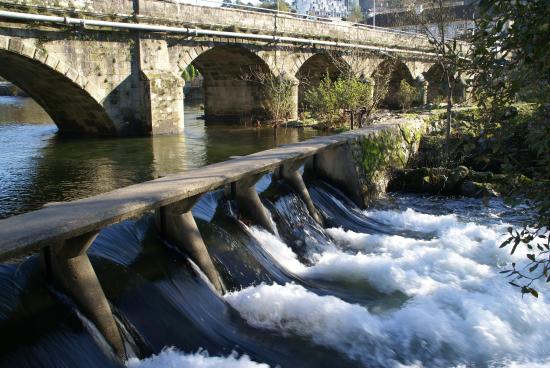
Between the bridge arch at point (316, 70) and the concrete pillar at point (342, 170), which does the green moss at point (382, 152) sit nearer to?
the concrete pillar at point (342, 170)

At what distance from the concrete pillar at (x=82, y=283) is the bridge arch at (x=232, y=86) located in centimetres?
1901

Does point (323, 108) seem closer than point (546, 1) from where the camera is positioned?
No

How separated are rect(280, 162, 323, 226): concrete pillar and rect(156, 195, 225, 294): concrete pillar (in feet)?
9.85

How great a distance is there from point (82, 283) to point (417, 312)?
11.0 ft

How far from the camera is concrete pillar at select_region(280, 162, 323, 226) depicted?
28.1ft

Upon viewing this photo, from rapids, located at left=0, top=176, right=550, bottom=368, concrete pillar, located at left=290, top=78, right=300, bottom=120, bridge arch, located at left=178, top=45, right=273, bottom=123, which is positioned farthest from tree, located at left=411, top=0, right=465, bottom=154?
bridge arch, located at left=178, top=45, right=273, bottom=123

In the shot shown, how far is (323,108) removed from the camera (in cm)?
2012

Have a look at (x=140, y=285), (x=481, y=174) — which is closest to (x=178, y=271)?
(x=140, y=285)

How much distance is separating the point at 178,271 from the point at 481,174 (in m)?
7.78

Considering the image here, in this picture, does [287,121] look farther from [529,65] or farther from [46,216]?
[529,65]

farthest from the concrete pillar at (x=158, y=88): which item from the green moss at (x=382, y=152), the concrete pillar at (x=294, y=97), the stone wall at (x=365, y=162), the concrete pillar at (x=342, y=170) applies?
the concrete pillar at (x=342, y=170)

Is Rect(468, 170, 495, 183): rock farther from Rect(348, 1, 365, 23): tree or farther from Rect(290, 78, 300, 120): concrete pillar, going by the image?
Rect(348, 1, 365, 23): tree

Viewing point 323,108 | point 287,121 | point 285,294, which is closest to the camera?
point 285,294

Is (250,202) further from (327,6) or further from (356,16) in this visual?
(327,6)
